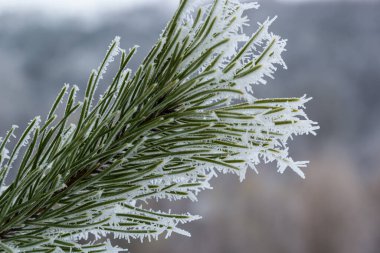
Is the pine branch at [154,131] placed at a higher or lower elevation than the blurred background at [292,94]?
lower

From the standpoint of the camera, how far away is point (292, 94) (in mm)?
7434

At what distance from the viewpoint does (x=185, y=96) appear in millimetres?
371

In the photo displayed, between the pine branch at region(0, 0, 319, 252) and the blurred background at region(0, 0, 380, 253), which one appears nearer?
the pine branch at region(0, 0, 319, 252)

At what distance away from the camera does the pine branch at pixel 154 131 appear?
35 cm

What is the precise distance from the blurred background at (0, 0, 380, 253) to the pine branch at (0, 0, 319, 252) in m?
4.61

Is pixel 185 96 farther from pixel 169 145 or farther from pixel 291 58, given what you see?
pixel 291 58

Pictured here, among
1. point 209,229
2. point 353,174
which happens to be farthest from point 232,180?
point 353,174

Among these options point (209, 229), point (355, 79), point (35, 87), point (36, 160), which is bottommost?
point (36, 160)

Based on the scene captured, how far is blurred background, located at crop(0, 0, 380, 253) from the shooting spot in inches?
212

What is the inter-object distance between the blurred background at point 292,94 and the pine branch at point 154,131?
461 centimetres

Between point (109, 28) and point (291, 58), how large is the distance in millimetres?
3039

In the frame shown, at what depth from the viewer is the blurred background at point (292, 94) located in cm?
539

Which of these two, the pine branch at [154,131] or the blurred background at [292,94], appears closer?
the pine branch at [154,131]

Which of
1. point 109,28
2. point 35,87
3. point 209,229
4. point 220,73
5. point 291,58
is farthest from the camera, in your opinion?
point 109,28
